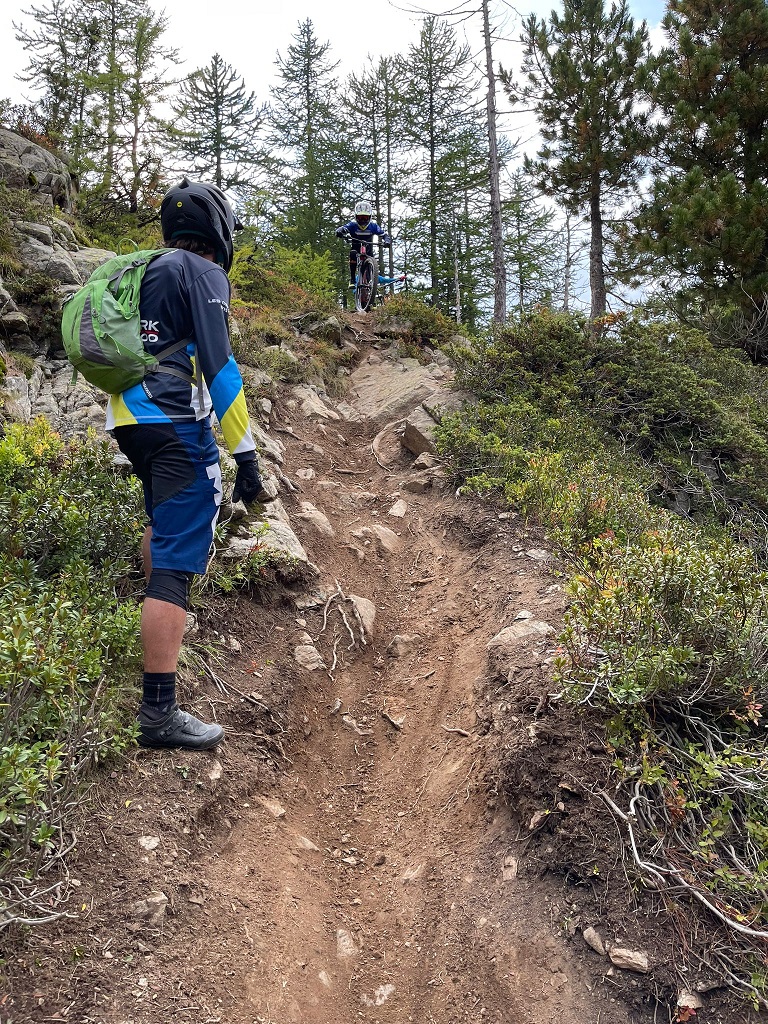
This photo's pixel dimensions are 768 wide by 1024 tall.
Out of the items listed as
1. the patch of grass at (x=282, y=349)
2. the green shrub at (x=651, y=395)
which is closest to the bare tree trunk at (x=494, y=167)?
the patch of grass at (x=282, y=349)

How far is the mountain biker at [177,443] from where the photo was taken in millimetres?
2986

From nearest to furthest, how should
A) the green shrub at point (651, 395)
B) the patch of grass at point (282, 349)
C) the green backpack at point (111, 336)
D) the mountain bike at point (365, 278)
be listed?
the green backpack at point (111, 336) < the green shrub at point (651, 395) < the patch of grass at point (282, 349) < the mountain bike at point (365, 278)

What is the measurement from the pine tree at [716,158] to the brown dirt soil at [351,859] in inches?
324

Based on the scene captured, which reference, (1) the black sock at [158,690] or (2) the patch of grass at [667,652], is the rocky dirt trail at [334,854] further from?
(2) the patch of grass at [667,652]

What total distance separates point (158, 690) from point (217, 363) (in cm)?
166

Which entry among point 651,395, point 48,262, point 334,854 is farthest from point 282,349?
point 334,854

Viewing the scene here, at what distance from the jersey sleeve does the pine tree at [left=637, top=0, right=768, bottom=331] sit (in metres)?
9.42

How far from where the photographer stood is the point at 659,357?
8555 mm

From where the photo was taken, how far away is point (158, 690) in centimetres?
297

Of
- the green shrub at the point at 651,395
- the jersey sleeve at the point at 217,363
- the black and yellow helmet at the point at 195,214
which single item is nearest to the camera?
the jersey sleeve at the point at 217,363

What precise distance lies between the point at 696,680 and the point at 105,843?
2755 mm

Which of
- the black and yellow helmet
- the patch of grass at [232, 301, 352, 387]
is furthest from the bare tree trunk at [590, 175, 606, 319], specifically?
the black and yellow helmet

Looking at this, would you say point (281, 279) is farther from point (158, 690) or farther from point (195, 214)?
point (158, 690)

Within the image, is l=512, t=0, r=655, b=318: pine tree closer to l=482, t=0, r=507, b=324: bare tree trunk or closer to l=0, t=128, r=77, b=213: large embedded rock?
l=482, t=0, r=507, b=324: bare tree trunk
